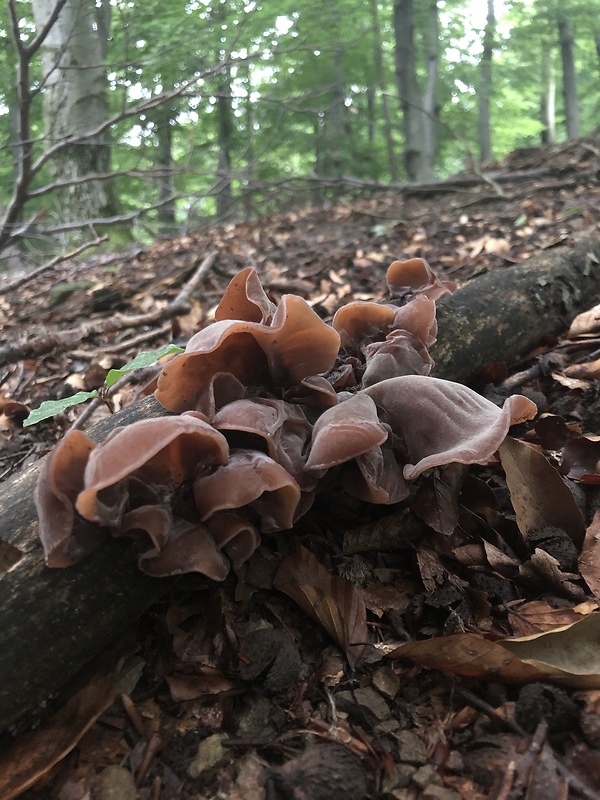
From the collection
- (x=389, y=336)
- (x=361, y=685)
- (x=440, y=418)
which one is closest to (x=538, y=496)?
(x=440, y=418)

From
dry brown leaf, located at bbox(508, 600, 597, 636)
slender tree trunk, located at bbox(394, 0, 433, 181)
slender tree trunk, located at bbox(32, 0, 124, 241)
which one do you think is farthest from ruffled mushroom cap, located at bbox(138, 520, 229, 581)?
slender tree trunk, located at bbox(394, 0, 433, 181)

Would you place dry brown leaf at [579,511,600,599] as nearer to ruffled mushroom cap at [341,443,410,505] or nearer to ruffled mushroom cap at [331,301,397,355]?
ruffled mushroom cap at [341,443,410,505]

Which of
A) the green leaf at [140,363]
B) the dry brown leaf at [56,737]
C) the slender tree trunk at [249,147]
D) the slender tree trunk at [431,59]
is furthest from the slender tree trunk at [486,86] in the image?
the dry brown leaf at [56,737]

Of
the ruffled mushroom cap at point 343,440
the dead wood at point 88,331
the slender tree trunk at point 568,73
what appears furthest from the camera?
the slender tree trunk at point 568,73

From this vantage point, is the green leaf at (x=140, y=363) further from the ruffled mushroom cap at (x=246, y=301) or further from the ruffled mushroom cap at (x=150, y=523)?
the ruffled mushroom cap at (x=150, y=523)

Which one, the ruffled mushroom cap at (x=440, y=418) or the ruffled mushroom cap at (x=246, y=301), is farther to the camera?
the ruffled mushroom cap at (x=246, y=301)

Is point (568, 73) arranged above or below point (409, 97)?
above

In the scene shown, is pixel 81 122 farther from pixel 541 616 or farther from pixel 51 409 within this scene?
pixel 541 616
